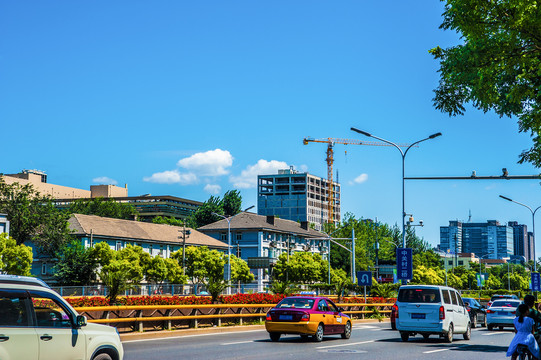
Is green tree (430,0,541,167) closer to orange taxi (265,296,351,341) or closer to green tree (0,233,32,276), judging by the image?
orange taxi (265,296,351,341)

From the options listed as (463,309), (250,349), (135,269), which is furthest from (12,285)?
(135,269)

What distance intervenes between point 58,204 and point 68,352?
188m

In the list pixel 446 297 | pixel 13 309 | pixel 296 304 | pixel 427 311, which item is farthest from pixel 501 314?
pixel 13 309

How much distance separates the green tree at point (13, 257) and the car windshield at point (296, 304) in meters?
42.3

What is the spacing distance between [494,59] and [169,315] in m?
14.6

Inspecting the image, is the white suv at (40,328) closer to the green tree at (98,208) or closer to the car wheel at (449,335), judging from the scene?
the car wheel at (449,335)

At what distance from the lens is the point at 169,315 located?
24594 millimetres

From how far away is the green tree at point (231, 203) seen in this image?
509ft

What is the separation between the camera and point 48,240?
81250mm

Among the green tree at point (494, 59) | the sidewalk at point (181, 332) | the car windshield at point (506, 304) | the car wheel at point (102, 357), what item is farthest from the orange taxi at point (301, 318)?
the car windshield at point (506, 304)

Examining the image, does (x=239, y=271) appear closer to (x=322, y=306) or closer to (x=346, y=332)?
(x=346, y=332)

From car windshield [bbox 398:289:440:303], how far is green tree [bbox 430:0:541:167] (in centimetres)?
692

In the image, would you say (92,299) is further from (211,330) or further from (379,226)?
(379,226)

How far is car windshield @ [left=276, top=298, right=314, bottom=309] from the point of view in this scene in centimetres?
2217
